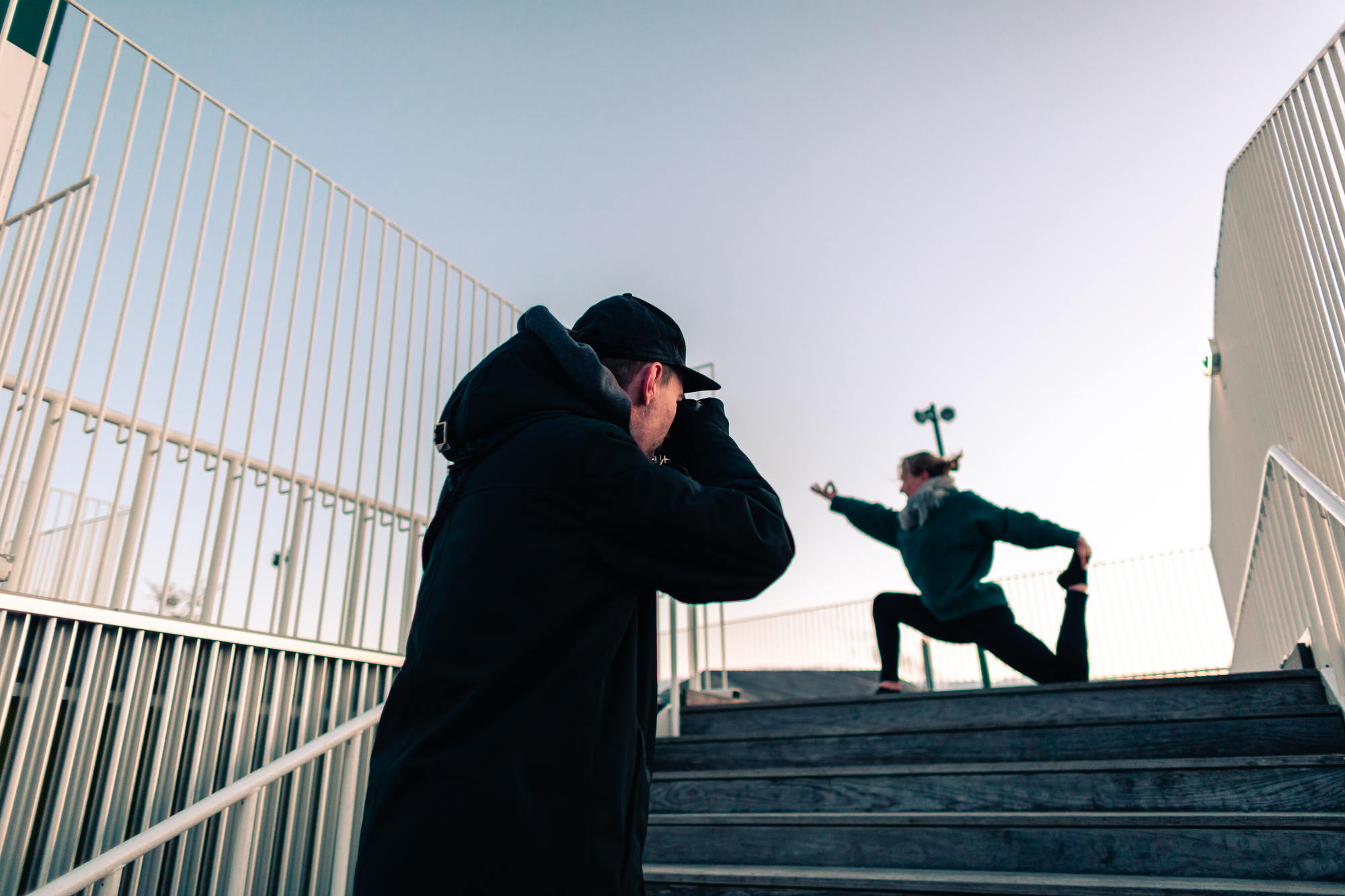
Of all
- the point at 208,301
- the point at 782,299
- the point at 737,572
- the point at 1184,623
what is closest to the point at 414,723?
the point at 737,572

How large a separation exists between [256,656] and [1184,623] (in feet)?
30.8

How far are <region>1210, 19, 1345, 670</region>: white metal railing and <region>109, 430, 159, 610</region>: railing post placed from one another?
3159mm

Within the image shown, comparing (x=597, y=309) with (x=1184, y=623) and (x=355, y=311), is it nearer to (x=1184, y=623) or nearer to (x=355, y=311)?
(x=355, y=311)

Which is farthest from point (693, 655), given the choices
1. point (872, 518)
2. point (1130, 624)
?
point (1130, 624)

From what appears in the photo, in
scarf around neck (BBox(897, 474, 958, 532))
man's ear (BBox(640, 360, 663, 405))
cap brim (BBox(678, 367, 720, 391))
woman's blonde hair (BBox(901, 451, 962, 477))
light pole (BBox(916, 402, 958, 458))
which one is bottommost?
man's ear (BBox(640, 360, 663, 405))

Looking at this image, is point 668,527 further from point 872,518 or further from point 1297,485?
point 872,518

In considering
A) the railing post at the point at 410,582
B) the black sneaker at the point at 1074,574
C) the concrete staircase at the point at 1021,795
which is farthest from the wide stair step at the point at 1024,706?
the railing post at the point at 410,582

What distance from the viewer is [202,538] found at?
2.18 m

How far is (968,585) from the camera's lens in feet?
11.7

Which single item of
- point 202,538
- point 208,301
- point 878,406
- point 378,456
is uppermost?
point 878,406

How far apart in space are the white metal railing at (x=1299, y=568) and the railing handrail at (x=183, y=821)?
2.64 m

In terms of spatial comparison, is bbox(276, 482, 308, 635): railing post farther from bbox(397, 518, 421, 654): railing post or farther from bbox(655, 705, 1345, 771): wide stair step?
bbox(655, 705, 1345, 771): wide stair step

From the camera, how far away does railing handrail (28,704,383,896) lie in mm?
1372

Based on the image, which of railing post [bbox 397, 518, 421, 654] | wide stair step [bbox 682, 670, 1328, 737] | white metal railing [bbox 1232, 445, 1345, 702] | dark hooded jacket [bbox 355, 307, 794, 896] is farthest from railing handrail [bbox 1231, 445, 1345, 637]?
railing post [bbox 397, 518, 421, 654]
